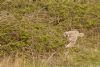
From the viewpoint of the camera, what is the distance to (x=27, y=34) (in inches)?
261

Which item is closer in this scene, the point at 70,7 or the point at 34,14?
the point at 34,14

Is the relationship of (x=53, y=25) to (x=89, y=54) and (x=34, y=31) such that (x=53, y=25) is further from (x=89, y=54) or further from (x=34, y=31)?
(x=89, y=54)

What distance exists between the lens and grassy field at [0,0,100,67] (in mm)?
6160

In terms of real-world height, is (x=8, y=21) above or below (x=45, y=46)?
above

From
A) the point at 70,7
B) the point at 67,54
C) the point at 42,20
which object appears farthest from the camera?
the point at 70,7

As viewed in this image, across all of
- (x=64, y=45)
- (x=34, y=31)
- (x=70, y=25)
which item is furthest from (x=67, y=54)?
(x=70, y=25)

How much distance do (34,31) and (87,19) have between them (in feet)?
5.31

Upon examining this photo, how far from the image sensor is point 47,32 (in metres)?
A: 6.88

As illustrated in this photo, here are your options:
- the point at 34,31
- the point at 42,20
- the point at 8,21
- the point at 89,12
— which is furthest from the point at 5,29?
the point at 89,12

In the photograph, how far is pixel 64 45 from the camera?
6.78 metres

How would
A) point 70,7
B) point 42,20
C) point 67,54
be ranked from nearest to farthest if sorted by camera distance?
1. point 67,54
2. point 42,20
3. point 70,7

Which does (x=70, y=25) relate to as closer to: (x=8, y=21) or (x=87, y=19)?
(x=87, y=19)

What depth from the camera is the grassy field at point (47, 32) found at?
6160 millimetres

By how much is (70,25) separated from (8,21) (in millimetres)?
1623
